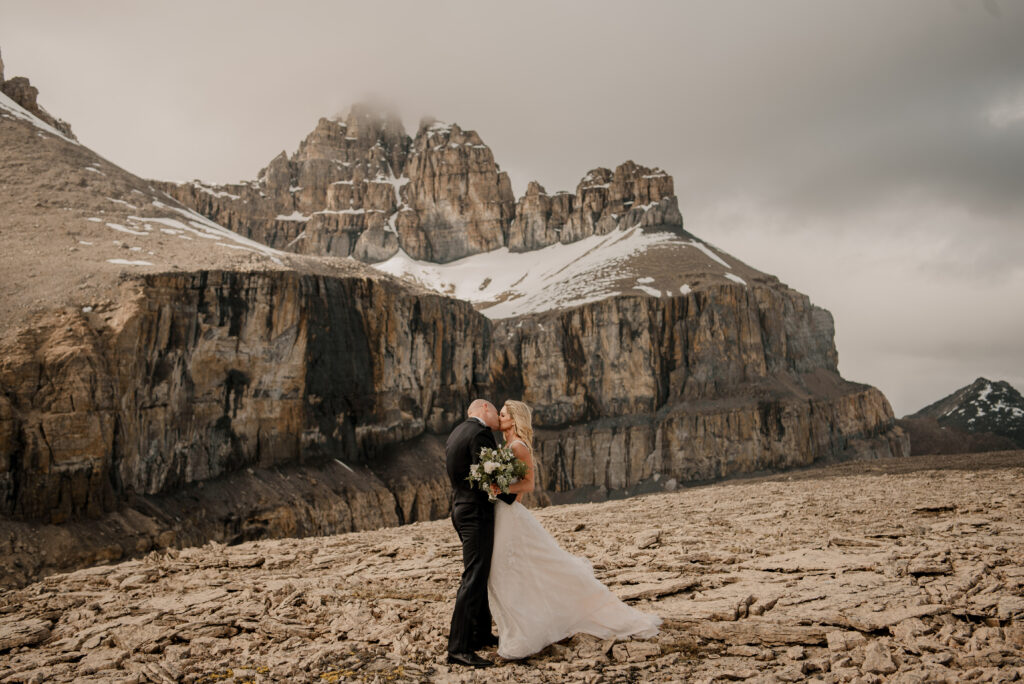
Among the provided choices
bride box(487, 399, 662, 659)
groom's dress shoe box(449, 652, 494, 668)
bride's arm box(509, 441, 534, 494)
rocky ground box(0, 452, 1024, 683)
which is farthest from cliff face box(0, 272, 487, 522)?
bride's arm box(509, 441, 534, 494)

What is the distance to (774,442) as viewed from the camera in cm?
8388

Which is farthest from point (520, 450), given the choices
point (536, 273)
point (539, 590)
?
point (536, 273)

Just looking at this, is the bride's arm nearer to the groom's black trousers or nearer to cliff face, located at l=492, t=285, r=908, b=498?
the groom's black trousers

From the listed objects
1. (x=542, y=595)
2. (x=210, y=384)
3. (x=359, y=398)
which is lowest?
(x=542, y=595)

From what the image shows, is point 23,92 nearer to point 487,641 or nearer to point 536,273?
point 487,641

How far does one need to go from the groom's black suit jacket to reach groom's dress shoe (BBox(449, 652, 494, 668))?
1453 millimetres

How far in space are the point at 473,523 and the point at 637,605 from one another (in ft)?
8.50

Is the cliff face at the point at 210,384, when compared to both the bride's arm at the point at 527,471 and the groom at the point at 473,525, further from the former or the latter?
the bride's arm at the point at 527,471

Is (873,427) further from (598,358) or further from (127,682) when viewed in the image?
(127,682)

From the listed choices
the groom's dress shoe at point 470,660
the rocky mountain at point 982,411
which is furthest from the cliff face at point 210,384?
the rocky mountain at point 982,411

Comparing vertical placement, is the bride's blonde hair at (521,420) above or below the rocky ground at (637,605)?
above

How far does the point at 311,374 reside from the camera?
4225cm

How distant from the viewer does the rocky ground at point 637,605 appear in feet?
18.9

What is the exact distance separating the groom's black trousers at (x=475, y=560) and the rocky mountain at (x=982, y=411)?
88.4m
